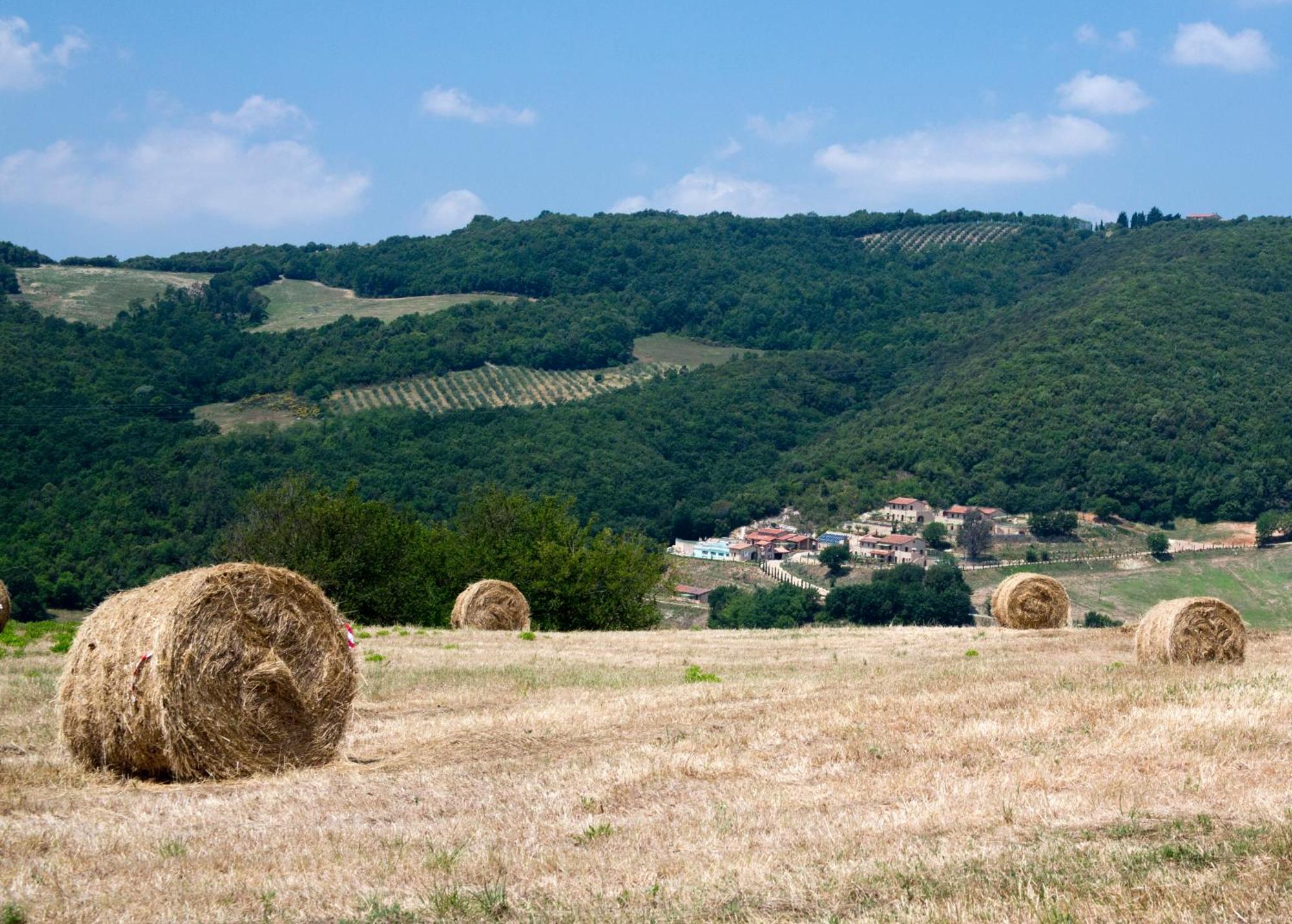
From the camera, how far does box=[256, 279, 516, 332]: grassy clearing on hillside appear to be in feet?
424

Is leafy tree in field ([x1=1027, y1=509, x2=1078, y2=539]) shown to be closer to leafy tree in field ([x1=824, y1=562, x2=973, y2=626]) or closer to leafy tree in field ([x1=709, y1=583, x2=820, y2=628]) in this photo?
leafy tree in field ([x1=824, y1=562, x2=973, y2=626])

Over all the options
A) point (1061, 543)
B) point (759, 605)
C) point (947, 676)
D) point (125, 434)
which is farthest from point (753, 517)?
point (947, 676)

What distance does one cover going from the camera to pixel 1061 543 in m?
75.4

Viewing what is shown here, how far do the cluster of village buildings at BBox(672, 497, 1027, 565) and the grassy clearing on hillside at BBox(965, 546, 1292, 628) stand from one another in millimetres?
8873

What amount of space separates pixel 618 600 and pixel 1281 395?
→ 73.2 metres

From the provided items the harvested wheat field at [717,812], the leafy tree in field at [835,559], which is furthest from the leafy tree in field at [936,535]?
the harvested wheat field at [717,812]

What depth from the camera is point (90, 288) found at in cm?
11944

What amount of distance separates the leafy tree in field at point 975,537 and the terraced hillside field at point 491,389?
43980 millimetres

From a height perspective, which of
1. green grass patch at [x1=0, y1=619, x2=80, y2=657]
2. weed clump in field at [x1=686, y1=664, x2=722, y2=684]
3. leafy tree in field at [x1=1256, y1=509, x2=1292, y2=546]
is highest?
weed clump in field at [x1=686, y1=664, x2=722, y2=684]

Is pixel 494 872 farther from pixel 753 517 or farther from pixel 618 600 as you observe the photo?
pixel 753 517

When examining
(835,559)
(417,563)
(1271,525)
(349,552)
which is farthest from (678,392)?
(349,552)

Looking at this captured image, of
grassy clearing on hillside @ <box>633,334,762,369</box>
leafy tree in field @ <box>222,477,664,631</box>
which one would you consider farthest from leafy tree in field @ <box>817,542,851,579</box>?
grassy clearing on hillside @ <box>633,334,762,369</box>

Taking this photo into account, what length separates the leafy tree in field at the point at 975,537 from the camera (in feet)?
244

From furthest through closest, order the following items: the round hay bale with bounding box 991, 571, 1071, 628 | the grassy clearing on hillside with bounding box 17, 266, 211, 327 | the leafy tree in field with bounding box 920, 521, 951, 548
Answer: the grassy clearing on hillside with bounding box 17, 266, 211, 327 → the leafy tree in field with bounding box 920, 521, 951, 548 → the round hay bale with bounding box 991, 571, 1071, 628
